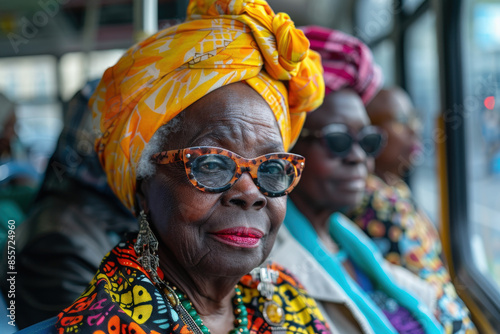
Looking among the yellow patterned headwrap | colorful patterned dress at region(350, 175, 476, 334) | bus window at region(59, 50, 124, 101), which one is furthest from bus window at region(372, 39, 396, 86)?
the yellow patterned headwrap

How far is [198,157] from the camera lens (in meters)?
0.96

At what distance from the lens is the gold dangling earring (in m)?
1.01

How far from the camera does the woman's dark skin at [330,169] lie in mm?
1821

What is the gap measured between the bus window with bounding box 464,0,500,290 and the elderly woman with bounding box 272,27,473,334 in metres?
1.47

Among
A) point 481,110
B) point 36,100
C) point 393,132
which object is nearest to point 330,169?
point 393,132

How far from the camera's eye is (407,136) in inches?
130

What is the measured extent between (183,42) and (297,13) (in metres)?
7.31

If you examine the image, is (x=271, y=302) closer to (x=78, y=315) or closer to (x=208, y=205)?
(x=208, y=205)

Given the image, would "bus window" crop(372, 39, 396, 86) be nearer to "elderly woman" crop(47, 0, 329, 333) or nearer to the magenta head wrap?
the magenta head wrap

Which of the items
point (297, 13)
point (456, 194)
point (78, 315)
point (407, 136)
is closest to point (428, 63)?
point (407, 136)

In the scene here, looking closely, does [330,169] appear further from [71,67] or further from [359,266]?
[71,67]

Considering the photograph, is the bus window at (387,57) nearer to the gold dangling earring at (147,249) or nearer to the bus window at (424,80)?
the bus window at (424,80)

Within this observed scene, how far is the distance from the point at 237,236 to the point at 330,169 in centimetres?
91

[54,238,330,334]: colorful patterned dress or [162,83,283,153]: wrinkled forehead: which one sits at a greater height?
[162,83,283,153]: wrinkled forehead
